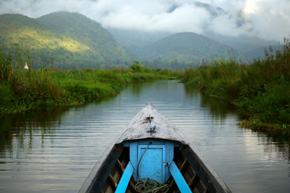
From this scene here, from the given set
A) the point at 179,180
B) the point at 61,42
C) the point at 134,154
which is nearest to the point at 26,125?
the point at 134,154

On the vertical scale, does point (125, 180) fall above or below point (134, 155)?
below

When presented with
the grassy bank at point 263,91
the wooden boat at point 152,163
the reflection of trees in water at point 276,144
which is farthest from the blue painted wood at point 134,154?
the grassy bank at point 263,91

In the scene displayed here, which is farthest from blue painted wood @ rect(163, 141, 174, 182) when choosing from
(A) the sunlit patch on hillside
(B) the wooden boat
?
(A) the sunlit patch on hillside

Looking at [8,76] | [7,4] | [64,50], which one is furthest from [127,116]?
[7,4]

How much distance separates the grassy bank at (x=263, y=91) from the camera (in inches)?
362

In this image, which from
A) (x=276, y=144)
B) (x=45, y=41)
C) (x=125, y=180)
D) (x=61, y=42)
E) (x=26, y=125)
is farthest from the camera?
(x=61, y=42)

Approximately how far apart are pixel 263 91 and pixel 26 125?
809 centimetres

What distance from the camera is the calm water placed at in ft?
17.2

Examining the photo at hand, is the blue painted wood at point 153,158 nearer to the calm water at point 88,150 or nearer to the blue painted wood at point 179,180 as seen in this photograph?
the blue painted wood at point 179,180

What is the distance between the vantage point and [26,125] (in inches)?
390

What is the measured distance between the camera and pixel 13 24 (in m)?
131

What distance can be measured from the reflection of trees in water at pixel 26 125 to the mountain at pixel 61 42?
249ft

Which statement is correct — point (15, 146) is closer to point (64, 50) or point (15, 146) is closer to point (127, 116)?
point (127, 116)

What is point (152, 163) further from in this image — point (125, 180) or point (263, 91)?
point (263, 91)
